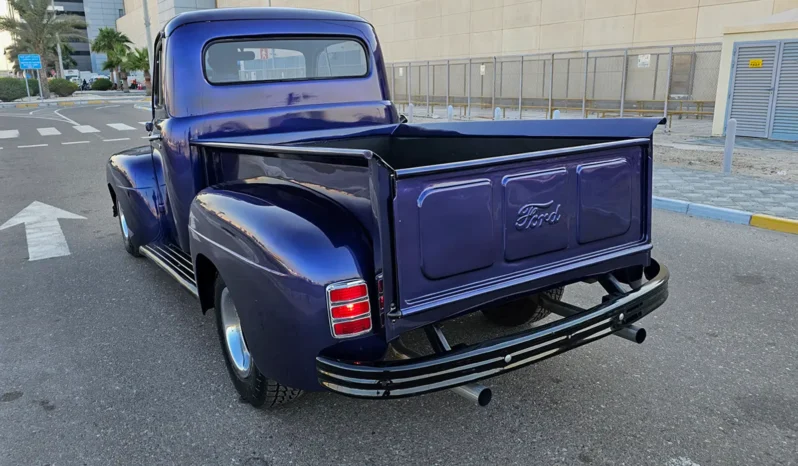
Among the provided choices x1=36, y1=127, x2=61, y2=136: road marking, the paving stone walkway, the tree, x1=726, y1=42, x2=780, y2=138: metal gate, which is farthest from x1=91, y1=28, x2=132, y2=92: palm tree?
the paving stone walkway

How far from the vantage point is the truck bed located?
2268mm

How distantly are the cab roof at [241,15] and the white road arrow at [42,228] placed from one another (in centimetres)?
306

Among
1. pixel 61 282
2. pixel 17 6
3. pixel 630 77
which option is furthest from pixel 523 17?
pixel 17 6

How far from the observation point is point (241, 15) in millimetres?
4254

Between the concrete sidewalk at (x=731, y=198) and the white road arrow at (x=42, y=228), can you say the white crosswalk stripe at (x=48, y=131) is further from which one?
the concrete sidewalk at (x=731, y=198)

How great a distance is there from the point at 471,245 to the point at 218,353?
2063 millimetres

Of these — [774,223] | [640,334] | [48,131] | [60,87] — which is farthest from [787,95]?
[60,87]

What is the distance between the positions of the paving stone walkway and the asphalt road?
8.06 feet

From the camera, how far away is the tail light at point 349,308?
230 cm

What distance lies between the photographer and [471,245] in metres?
2.44

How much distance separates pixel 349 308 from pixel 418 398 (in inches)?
41.9

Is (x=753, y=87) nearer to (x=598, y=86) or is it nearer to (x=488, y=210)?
(x=598, y=86)

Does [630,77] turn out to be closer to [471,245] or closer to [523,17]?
[523,17]

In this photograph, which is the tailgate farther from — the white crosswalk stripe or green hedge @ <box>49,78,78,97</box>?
green hedge @ <box>49,78,78,97</box>
